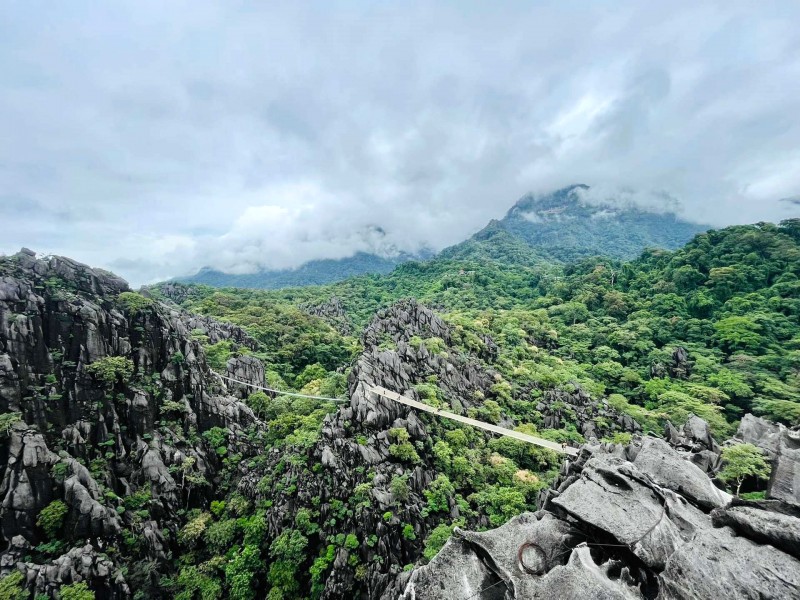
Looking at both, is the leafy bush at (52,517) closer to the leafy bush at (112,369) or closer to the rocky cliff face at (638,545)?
the leafy bush at (112,369)

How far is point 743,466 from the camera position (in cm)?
1499

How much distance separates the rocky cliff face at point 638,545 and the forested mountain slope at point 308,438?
134 mm

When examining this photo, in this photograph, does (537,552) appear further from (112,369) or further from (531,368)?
(531,368)

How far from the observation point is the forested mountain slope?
59.0ft

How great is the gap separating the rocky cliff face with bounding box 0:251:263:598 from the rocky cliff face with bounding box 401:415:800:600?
63.8 ft

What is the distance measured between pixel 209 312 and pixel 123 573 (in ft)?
153

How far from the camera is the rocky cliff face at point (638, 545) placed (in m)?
7.34

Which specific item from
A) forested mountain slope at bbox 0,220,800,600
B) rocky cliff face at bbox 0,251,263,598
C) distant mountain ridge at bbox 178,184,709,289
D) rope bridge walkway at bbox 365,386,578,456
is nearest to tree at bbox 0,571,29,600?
forested mountain slope at bbox 0,220,800,600

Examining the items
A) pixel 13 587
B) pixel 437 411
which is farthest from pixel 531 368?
pixel 13 587

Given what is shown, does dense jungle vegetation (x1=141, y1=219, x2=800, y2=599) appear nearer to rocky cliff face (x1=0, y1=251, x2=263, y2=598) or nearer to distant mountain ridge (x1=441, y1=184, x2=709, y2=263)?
rocky cliff face (x1=0, y1=251, x2=263, y2=598)

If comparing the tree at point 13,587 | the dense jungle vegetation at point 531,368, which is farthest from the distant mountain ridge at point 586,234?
the tree at point 13,587

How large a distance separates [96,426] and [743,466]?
35934mm

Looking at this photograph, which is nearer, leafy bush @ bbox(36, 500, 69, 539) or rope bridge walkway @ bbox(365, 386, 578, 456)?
leafy bush @ bbox(36, 500, 69, 539)

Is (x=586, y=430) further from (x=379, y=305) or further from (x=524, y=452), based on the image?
(x=379, y=305)
